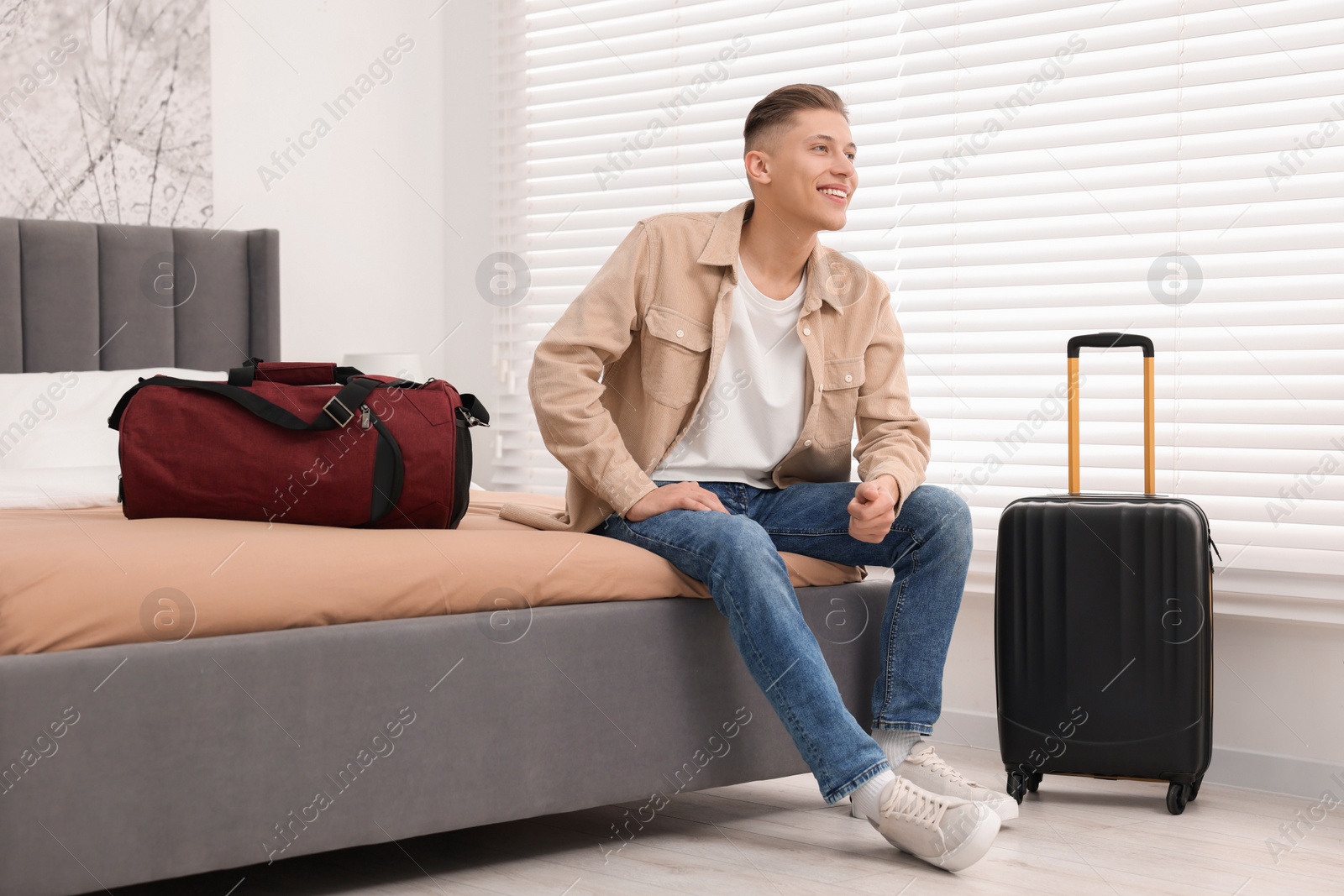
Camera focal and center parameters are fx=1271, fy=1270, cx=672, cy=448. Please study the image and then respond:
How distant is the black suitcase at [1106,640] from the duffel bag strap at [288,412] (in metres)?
1.21

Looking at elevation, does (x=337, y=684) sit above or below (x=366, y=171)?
below

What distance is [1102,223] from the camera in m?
2.84

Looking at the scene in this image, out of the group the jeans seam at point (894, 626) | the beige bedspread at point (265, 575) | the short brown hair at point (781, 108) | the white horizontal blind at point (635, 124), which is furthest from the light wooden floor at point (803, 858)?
the white horizontal blind at point (635, 124)

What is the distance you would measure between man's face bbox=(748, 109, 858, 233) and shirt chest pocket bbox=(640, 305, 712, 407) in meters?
0.27

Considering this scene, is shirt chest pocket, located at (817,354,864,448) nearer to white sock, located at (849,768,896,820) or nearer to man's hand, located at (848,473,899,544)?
man's hand, located at (848,473,899,544)

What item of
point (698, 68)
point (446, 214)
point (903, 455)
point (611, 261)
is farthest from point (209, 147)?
point (903, 455)

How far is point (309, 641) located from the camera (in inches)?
62.8

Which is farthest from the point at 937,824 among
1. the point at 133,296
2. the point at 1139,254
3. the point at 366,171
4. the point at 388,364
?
the point at 366,171

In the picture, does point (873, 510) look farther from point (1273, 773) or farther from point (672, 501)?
point (1273, 773)

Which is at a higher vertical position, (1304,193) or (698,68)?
(698,68)

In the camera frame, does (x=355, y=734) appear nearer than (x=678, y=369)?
Yes

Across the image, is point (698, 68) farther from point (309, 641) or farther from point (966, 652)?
point (309, 641)

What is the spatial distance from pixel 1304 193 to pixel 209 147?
9.25 feet

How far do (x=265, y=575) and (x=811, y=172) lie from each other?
1120 millimetres
